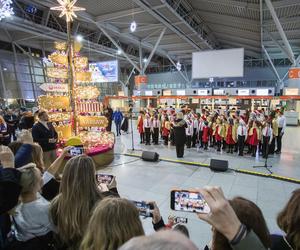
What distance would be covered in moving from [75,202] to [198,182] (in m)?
4.45

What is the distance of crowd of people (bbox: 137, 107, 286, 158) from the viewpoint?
8.27m

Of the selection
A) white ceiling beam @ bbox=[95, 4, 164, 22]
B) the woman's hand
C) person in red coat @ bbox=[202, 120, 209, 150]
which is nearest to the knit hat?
the woman's hand

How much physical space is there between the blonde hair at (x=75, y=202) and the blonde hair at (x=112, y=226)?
24.0 inches

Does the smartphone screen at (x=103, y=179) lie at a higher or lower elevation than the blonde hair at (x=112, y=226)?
lower

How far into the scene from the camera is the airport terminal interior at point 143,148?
126cm

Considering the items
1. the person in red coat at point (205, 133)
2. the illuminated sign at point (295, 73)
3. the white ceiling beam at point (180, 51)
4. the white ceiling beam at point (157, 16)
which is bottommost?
the person in red coat at point (205, 133)

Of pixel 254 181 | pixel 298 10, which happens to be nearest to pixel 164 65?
pixel 298 10

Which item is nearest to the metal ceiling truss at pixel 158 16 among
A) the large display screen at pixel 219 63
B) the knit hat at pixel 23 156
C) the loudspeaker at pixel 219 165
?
the large display screen at pixel 219 63

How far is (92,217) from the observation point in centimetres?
127

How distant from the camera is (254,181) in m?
5.91

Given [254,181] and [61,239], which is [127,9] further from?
[61,239]

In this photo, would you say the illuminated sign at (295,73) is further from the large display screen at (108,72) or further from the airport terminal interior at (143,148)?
the large display screen at (108,72)

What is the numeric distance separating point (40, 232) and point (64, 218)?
1.00 feet

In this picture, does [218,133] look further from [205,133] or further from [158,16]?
[158,16]
